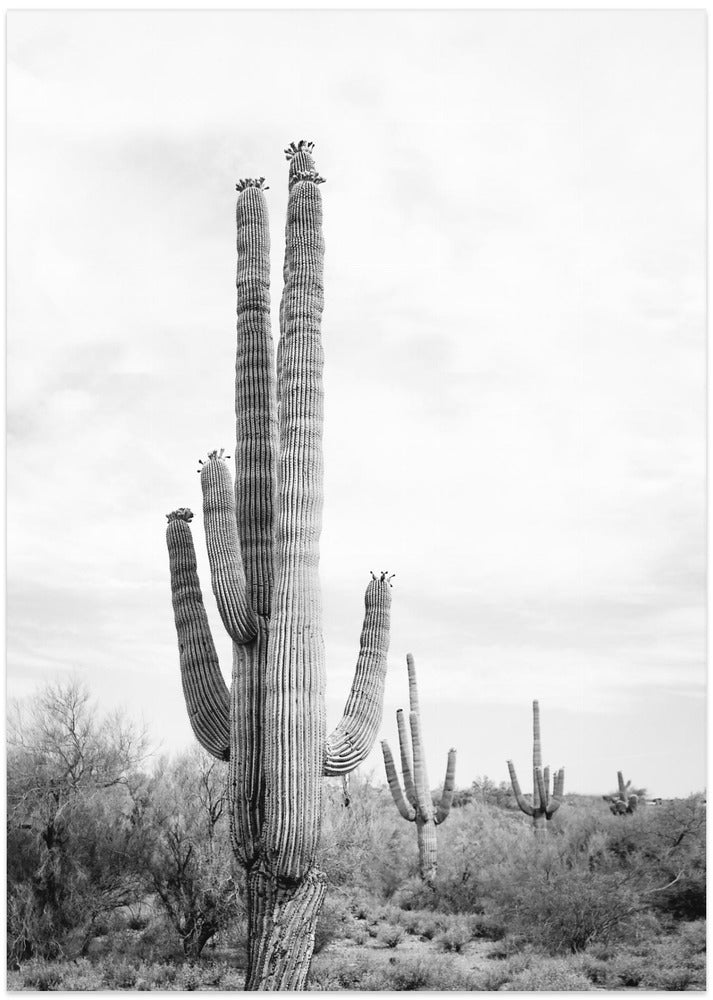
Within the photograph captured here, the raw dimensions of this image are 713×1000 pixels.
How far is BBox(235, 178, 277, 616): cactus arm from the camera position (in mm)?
7629

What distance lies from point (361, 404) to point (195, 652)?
3.40 m

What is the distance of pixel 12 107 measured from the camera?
912cm

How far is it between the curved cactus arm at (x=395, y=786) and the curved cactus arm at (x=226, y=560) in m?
8.53

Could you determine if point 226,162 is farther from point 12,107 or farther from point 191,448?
point 191,448

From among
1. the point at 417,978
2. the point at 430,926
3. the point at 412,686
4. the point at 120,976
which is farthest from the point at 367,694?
the point at 412,686

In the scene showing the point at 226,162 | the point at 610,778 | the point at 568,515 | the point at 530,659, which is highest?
the point at 226,162

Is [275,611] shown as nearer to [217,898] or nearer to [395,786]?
[217,898]

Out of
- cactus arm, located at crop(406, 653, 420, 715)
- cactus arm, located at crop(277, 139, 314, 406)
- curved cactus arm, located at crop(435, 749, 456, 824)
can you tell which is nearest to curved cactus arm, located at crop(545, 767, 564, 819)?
curved cactus arm, located at crop(435, 749, 456, 824)

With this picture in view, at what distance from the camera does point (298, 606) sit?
273 inches

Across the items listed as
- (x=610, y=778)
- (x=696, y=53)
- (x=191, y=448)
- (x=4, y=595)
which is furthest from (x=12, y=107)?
(x=610, y=778)

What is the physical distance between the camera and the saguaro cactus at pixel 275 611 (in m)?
6.79

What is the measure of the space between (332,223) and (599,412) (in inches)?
125

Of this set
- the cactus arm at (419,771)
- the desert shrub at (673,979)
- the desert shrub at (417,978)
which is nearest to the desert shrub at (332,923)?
the desert shrub at (417,978)

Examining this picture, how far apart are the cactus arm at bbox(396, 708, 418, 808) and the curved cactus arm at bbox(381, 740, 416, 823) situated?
0.12m
